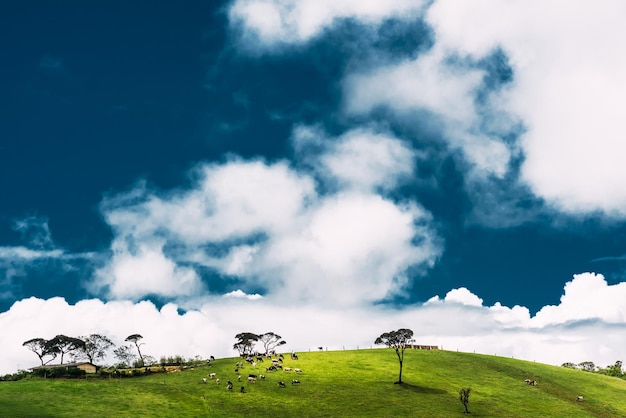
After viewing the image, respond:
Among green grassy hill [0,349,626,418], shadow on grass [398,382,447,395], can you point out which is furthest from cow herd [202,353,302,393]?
shadow on grass [398,382,447,395]

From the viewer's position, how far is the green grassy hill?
3351 inches

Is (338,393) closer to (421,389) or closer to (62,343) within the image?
(421,389)

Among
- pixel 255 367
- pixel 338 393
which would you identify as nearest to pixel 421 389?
pixel 338 393

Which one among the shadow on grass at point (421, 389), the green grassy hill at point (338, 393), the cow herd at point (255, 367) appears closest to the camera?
the green grassy hill at point (338, 393)

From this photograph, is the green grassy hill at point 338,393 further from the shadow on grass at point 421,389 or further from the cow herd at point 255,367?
the cow herd at point 255,367

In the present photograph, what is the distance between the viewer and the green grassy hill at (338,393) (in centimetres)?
8512

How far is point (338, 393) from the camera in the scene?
322 ft

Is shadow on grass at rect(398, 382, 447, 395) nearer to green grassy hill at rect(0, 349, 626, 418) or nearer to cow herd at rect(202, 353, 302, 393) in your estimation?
green grassy hill at rect(0, 349, 626, 418)

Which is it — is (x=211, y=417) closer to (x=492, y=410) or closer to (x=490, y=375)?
(x=492, y=410)

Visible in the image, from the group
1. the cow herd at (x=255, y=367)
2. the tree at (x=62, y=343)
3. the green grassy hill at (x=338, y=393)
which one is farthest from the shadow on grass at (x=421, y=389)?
the tree at (x=62, y=343)

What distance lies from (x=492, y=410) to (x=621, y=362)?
134 m

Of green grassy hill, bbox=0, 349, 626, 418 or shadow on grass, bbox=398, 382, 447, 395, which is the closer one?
green grassy hill, bbox=0, 349, 626, 418

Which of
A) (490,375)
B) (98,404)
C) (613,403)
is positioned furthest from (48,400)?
(613,403)

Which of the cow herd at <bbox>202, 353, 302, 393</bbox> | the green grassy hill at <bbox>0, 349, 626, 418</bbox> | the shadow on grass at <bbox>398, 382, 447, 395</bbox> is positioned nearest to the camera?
the green grassy hill at <bbox>0, 349, 626, 418</bbox>
